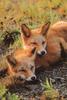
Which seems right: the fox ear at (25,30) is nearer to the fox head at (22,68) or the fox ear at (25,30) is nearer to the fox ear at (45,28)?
the fox ear at (45,28)

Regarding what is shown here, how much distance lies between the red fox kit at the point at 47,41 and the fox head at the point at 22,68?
0.34 meters

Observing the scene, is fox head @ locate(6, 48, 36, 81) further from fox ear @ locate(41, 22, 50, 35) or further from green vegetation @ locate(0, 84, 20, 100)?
fox ear @ locate(41, 22, 50, 35)

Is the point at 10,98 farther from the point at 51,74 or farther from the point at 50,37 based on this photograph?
the point at 50,37

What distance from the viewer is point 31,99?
6254 mm

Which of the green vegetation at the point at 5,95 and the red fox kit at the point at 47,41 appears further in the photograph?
the red fox kit at the point at 47,41

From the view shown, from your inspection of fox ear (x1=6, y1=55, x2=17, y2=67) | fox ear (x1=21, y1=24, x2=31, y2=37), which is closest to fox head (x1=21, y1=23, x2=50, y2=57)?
fox ear (x1=21, y1=24, x2=31, y2=37)

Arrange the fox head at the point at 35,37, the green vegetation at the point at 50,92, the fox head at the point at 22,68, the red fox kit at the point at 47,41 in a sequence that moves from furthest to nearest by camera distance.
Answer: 1. the fox head at the point at 35,37
2. the red fox kit at the point at 47,41
3. the fox head at the point at 22,68
4. the green vegetation at the point at 50,92

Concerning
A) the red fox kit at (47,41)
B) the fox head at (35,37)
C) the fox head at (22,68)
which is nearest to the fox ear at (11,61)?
the fox head at (22,68)

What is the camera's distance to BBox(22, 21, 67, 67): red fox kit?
301 inches

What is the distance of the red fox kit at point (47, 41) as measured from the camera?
25.1 ft

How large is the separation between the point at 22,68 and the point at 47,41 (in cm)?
129

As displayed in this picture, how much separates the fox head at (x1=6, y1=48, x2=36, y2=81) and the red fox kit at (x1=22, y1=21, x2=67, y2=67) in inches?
13.2

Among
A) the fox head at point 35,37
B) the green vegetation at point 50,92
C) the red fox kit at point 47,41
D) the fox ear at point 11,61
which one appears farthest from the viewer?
the fox head at point 35,37

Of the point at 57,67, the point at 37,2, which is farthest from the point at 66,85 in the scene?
the point at 37,2
